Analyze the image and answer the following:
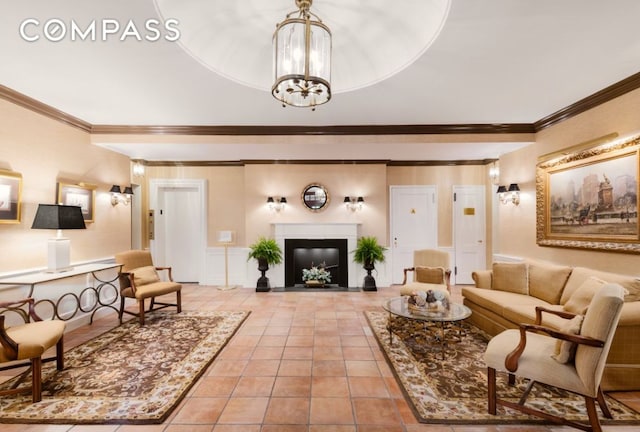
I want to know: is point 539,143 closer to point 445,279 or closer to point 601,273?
point 601,273

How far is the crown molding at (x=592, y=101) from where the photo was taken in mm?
2830

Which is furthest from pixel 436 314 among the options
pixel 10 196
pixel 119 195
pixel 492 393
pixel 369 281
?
pixel 119 195

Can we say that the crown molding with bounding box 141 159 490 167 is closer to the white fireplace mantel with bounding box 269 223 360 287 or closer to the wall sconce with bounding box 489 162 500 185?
the wall sconce with bounding box 489 162 500 185

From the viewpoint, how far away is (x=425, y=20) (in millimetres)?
2266

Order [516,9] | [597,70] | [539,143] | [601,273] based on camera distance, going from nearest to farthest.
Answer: [516,9] < [597,70] < [601,273] < [539,143]

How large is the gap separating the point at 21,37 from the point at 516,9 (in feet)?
12.5

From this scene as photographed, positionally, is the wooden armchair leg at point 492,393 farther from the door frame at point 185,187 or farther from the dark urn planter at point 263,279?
the door frame at point 185,187

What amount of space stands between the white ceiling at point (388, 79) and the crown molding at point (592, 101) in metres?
0.08

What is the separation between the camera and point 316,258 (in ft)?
19.6

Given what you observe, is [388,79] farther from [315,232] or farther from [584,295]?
[315,232]

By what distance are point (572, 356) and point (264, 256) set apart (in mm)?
4643

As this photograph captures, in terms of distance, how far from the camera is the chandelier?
1.94 metres

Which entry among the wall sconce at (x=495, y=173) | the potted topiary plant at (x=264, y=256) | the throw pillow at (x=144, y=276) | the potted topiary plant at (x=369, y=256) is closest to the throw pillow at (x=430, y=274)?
the potted topiary plant at (x=369, y=256)

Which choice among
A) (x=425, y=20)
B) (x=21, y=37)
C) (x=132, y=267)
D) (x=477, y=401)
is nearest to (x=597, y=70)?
(x=425, y=20)
